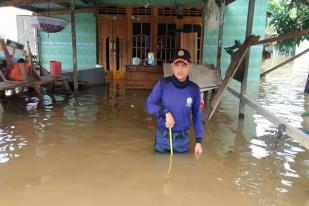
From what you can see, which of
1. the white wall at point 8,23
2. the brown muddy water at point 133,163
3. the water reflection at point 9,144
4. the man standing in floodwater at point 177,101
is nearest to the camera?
the brown muddy water at point 133,163

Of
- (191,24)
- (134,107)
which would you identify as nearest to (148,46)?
(191,24)

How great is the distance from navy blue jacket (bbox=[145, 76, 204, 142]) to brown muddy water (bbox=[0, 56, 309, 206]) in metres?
0.74

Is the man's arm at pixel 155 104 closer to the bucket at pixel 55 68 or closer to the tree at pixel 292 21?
the bucket at pixel 55 68

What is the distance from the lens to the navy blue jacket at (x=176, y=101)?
3.89 m

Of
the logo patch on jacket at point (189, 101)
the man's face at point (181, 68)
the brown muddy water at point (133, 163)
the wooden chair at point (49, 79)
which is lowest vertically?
the brown muddy water at point (133, 163)

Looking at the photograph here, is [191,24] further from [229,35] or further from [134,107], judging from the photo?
[134,107]

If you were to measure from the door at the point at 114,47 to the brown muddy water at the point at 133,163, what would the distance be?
5.79 meters

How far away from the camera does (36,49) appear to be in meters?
13.4

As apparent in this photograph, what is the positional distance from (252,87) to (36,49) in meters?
8.75

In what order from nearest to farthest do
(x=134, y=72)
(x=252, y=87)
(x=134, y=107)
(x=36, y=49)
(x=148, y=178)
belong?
(x=148, y=178), (x=134, y=107), (x=134, y=72), (x=252, y=87), (x=36, y=49)

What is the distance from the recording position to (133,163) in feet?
14.7

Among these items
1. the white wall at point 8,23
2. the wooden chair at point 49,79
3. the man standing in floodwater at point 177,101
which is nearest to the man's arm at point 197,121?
the man standing in floodwater at point 177,101

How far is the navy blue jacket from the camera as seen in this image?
3.89m

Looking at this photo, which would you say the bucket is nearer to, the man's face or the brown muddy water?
the brown muddy water
